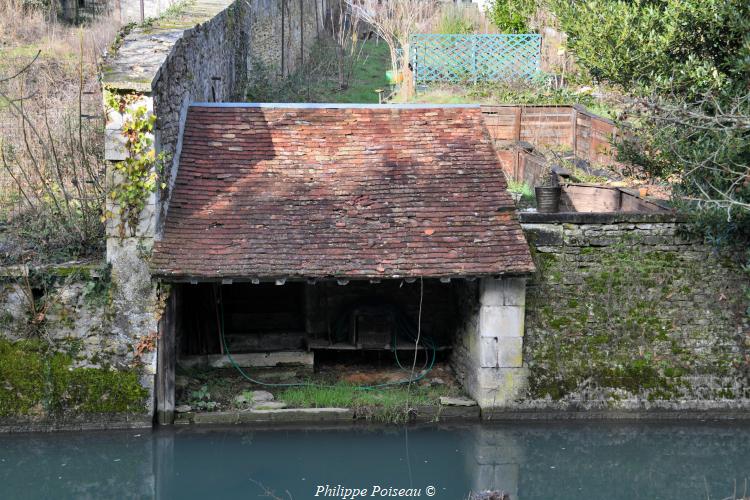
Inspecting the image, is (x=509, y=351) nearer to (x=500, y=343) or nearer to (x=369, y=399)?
(x=500, y=343)

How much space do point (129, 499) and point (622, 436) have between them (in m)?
5.36

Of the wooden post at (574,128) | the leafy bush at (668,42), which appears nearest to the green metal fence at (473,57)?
the wooden post at (574,128)

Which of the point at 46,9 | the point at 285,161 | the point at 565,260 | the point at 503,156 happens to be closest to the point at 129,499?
the point at 285,161

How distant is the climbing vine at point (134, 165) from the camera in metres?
9.06

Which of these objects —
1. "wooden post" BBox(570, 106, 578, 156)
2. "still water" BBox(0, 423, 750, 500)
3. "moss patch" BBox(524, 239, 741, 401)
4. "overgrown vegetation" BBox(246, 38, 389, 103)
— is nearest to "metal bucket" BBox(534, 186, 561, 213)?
"moss patch" BBox(524, 239, 741, 401)

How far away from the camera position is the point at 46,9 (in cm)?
1872

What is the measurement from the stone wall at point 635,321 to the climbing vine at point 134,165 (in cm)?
439

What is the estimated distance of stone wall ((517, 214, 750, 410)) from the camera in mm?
9992

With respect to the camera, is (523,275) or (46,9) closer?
(523,275)

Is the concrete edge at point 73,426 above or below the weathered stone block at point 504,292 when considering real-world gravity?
below

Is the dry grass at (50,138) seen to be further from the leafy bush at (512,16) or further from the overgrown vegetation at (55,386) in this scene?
the leafy bush at (512,16)

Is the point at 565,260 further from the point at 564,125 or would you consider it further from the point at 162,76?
the point at 564,125

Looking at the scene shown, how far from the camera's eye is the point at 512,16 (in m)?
21.7

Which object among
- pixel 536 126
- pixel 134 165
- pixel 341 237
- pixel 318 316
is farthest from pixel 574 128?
pixel 134 165
